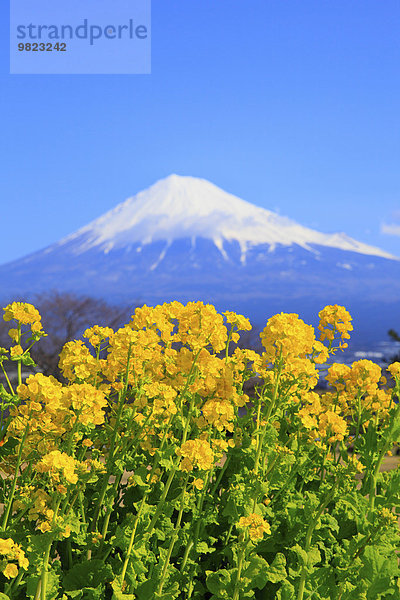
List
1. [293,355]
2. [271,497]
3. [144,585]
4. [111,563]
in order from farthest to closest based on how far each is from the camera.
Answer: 1. [271,497]
2. [293,355]
3. [111,563]
4. [144,585]

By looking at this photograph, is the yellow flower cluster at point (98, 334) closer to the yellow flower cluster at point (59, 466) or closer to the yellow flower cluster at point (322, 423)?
the yellow flower cluster at point (59, 466)

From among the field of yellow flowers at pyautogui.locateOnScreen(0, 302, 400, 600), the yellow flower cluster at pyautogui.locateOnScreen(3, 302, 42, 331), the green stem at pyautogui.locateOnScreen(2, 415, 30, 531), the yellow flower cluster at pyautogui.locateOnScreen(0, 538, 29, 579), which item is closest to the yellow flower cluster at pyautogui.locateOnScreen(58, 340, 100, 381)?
the field of yellow flowers at pyautogui.locateOnScreen(0, 302, 400, 600)

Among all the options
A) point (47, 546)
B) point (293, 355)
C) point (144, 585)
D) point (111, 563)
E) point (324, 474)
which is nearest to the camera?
point (47, 546)

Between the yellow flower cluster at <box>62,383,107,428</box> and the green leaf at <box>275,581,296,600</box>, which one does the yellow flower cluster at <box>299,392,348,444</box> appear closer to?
the green leaf at <box>275,581,296,600</box>

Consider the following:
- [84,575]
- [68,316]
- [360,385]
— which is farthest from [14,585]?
[68,316]

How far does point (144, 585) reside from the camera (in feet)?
8.70

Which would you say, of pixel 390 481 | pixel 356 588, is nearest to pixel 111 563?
pixel 356 588

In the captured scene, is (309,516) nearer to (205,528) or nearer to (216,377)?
(205,528)

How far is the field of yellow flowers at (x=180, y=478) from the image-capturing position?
100 inches

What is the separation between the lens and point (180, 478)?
2.97 m

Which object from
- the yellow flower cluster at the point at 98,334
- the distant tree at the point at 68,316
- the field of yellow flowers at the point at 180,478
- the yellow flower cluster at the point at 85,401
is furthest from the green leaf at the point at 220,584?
the distant tree at the point at 68,316

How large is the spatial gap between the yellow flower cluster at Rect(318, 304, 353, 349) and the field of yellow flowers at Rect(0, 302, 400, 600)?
0.72ft

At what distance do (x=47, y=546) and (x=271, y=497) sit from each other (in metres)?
1.42

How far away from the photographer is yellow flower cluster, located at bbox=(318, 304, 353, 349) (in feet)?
11.5
